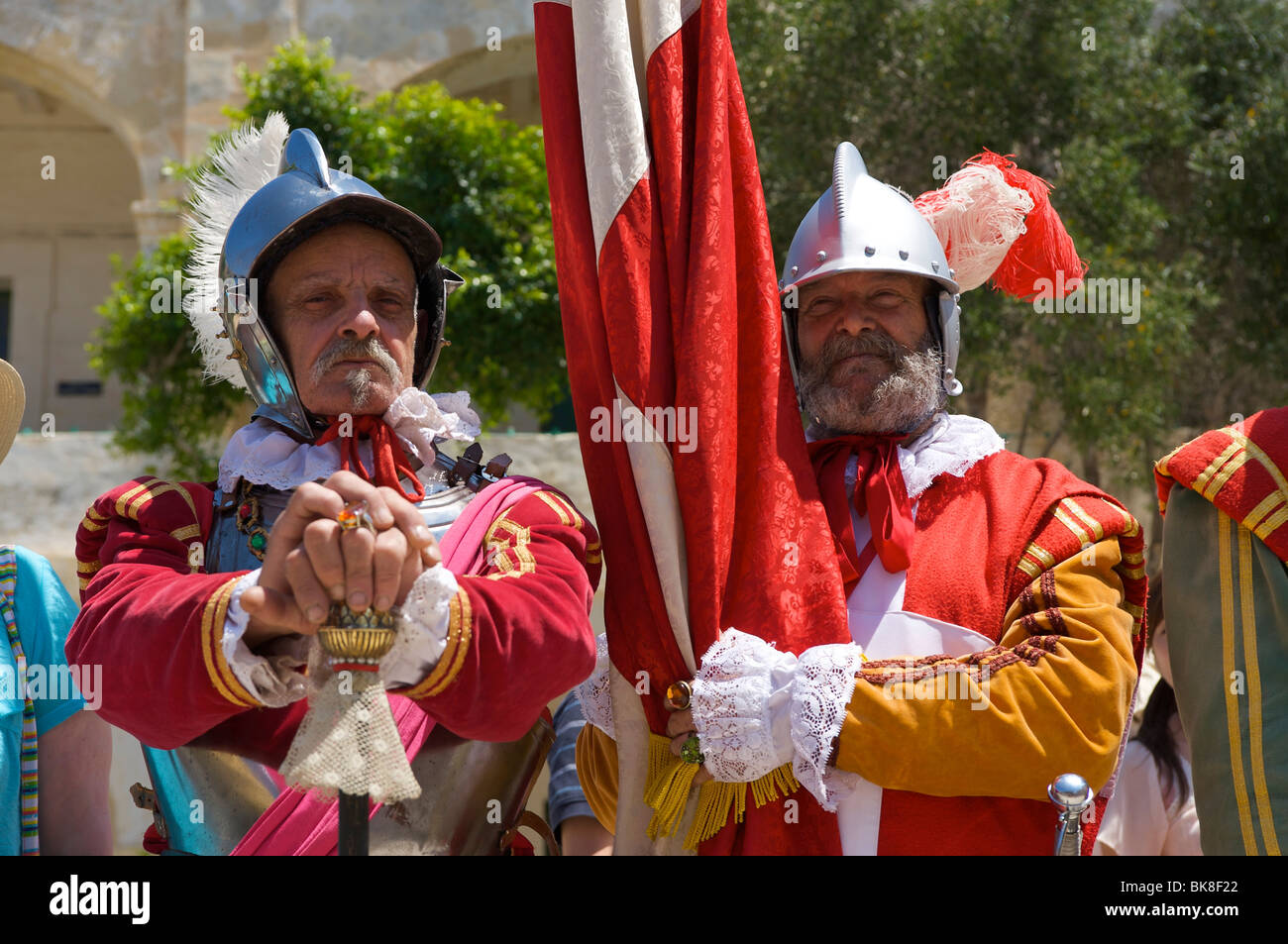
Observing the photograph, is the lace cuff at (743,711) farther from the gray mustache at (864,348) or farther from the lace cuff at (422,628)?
the gray mustache at (864,348)

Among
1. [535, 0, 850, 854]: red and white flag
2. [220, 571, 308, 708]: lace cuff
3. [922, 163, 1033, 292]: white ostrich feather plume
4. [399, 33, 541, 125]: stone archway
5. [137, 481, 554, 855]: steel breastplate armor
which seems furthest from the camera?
[399, 33, 541, 125]: stone archway

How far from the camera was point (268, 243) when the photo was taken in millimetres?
2748

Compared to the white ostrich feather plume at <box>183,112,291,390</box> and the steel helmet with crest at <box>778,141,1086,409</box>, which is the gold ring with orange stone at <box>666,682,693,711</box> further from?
the white ostrich feather plume at <box>183,112,291,390</box>

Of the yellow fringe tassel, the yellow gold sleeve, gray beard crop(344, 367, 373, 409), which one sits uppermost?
gray beard crop(344, 367, 373, 409)

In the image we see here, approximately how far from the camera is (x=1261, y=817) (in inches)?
103

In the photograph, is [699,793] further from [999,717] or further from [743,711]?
[999,717]

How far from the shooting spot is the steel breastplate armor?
258cm

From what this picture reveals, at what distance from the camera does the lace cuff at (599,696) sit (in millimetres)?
2850

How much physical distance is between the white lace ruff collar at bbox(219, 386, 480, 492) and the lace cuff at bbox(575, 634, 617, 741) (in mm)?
529

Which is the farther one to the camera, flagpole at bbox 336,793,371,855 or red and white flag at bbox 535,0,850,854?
red and white flag at bbox 535,0,850,854

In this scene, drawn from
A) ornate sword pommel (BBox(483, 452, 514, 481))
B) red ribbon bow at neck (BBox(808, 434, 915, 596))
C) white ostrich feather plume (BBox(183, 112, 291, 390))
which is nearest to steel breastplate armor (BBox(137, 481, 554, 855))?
ornate sword pommel (BBox(483, 452, 514, 481))

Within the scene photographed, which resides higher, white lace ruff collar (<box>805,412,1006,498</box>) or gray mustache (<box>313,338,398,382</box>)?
gray mustache (<box>313,338,398,382</box>)
